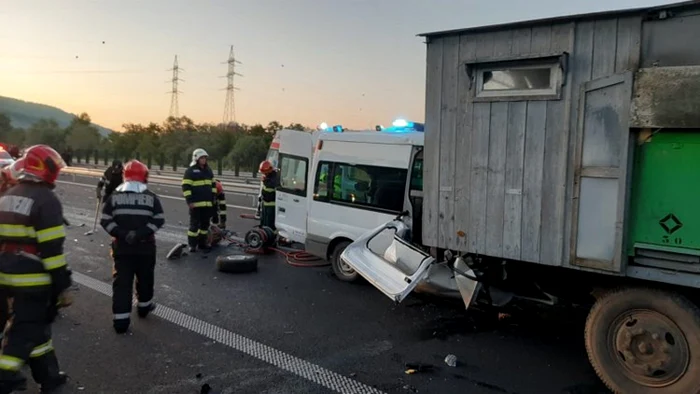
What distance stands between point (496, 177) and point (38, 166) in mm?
3718

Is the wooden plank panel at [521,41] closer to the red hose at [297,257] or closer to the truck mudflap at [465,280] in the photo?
the truck mudflap at [465,280]

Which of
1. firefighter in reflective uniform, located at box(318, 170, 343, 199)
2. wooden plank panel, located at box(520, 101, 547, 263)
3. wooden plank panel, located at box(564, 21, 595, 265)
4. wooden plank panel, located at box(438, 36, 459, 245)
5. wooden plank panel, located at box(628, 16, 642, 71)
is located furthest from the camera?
firefighter in reflective uniform, located at box(318, 170, 343, 199)

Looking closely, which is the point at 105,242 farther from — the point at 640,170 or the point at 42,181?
the point at 640,170

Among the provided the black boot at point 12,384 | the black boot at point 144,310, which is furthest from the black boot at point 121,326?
the black boot at point 12,384

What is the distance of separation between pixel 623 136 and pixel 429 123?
172cm

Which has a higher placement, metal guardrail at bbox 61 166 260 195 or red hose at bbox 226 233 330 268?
metal guardrail at bbox 61 166 260 195

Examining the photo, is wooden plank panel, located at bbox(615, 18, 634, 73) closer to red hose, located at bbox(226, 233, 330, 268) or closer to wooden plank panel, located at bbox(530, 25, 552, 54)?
wooden plank panel, located at bbox(530, 25, 552, 54)

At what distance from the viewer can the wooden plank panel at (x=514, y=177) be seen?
4332 mm

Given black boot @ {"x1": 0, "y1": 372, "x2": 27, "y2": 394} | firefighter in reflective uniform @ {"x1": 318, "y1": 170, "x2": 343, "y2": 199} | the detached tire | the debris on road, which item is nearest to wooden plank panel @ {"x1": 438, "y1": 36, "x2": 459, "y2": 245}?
the debris on road

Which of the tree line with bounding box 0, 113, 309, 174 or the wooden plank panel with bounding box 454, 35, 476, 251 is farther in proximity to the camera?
the tree line with bounding box 0, 113, 309, 174

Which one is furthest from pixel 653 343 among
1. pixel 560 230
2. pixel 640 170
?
pixel 640 170

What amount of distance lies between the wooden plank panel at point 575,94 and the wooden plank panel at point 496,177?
0.56 metres

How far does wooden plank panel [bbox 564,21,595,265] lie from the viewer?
13.0ft

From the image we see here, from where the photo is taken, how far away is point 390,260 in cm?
548
